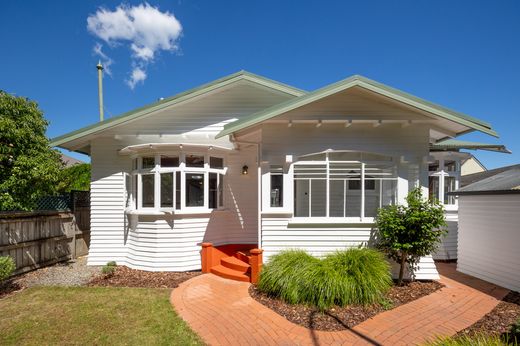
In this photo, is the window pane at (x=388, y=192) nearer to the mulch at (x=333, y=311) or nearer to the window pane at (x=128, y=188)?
the mulch at (x=333, y=311)

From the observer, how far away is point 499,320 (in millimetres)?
4441

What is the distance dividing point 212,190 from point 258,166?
7.38 feet

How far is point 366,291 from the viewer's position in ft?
16.2

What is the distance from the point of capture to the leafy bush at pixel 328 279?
16.0 ft

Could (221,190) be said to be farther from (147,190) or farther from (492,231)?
(492,231)

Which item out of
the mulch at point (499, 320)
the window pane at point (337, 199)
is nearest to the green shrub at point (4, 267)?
the window pane at point (337, 199)

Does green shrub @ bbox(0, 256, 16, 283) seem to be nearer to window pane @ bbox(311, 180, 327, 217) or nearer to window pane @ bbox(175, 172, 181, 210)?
window pane @ bbox(175, 172, 181, 210)

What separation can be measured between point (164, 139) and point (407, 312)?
784 cm

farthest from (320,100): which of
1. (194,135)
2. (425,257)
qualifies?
(425,257)

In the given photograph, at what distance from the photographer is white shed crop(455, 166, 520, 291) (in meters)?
5.92

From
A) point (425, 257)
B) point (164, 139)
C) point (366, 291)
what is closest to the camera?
point (366, 291)

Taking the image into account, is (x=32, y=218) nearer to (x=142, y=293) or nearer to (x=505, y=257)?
(x=142, y=293)

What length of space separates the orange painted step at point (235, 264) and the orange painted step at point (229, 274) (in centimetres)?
10

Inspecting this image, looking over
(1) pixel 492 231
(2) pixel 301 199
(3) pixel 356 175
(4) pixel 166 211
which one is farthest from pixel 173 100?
(1) pixel 492 231
